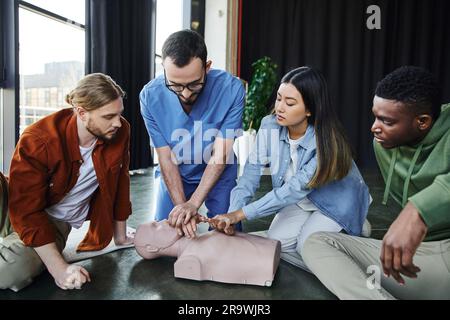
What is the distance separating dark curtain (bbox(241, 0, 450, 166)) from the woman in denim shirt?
3.90 m

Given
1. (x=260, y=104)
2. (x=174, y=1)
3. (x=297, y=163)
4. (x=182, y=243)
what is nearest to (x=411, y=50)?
(x=260, y=104)

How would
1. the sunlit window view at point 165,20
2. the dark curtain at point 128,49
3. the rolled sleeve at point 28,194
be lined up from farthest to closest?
the sunlit window view at point 165,20 → the dark curtain at point 128,49 → the rolled sleeve at point 28,194

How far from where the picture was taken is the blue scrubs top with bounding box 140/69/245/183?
1.78m

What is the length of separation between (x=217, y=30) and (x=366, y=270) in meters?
4.28

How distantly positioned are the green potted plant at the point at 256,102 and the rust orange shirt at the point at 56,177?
120 inches

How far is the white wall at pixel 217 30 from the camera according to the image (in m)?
4.92

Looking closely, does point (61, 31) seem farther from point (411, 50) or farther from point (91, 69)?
point (411, 50)

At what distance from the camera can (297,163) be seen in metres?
1.64

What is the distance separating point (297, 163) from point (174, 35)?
72 cm

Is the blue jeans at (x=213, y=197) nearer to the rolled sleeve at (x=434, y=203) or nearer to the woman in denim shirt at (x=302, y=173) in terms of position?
the woman in denim shirt at (x=302, y=173)

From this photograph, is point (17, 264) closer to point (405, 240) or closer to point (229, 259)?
point (229, 259)
